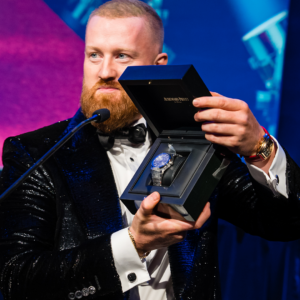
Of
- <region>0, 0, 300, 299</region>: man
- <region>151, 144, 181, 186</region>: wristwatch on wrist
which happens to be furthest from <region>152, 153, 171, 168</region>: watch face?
<region>0, 0, 300, 299</region>: man

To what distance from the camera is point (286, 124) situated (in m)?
1.89

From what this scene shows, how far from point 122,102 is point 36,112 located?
2.52ft

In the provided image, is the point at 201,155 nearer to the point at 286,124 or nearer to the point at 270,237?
the point at 270,237

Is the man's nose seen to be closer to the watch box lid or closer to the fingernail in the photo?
the watch box lid

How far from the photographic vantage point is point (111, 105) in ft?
4.80

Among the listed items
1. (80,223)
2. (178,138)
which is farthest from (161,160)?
(80,223)

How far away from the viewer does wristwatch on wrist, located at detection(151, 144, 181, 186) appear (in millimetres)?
960

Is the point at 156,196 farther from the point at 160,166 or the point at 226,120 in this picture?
the point at 226,120

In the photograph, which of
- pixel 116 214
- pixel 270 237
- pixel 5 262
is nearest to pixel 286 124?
pixel 270 237

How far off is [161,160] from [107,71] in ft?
1.96

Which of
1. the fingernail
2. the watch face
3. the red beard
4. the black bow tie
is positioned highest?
the red beard

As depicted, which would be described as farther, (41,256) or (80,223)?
(80,223)

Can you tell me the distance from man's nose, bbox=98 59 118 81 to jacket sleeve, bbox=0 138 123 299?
429 mm

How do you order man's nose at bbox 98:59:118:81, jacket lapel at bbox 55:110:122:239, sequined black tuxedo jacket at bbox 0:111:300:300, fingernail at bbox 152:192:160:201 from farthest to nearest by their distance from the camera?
man's nose at bbox 98:59:118:81, jacket lapel at bbox 55:110:122:239, sequined black tuxedo jacket at bbox 0:111:300:300, fingernail at bbox 152:192:160:201
